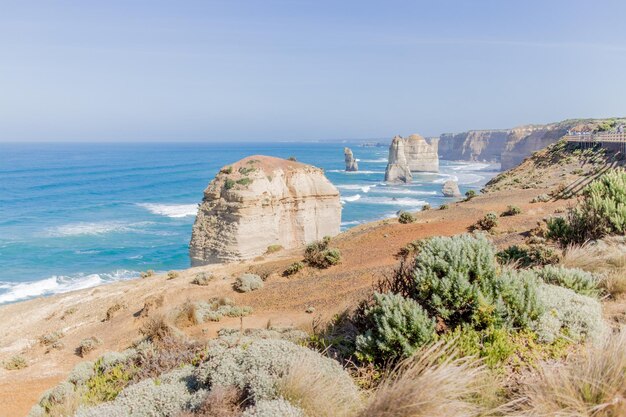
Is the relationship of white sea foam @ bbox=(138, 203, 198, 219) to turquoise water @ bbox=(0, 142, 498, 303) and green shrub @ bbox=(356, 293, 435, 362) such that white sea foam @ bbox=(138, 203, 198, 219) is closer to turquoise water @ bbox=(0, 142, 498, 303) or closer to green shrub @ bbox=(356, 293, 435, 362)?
turquoise water @ bbox=(0, 142, 498, 303)

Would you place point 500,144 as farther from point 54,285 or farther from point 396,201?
point 54,285

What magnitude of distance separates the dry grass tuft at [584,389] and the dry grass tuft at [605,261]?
3399mm

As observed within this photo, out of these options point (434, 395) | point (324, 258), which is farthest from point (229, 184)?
point (434, 395)

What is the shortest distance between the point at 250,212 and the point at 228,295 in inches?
496

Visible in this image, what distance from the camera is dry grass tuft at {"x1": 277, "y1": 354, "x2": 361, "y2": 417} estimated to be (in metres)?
4.02

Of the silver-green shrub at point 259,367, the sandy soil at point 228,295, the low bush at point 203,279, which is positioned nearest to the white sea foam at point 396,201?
the sandy soil at point 228,295

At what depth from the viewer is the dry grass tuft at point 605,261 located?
22.2 feet

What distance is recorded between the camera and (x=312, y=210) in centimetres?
3475

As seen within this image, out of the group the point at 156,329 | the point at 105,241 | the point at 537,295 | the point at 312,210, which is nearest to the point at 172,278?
the point at 156,329

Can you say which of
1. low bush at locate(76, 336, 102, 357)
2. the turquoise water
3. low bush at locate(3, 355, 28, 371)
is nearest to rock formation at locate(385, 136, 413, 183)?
the turquoise water

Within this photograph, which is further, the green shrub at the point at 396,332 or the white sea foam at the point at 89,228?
the white sea foam at the point at 89,228

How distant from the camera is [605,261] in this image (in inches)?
308

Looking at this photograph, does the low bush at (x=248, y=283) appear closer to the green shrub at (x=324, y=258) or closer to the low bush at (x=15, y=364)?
the green shrub at (x=324, y=258)

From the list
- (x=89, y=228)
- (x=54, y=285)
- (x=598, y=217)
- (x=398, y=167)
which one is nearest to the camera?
(x=598, y=217)
